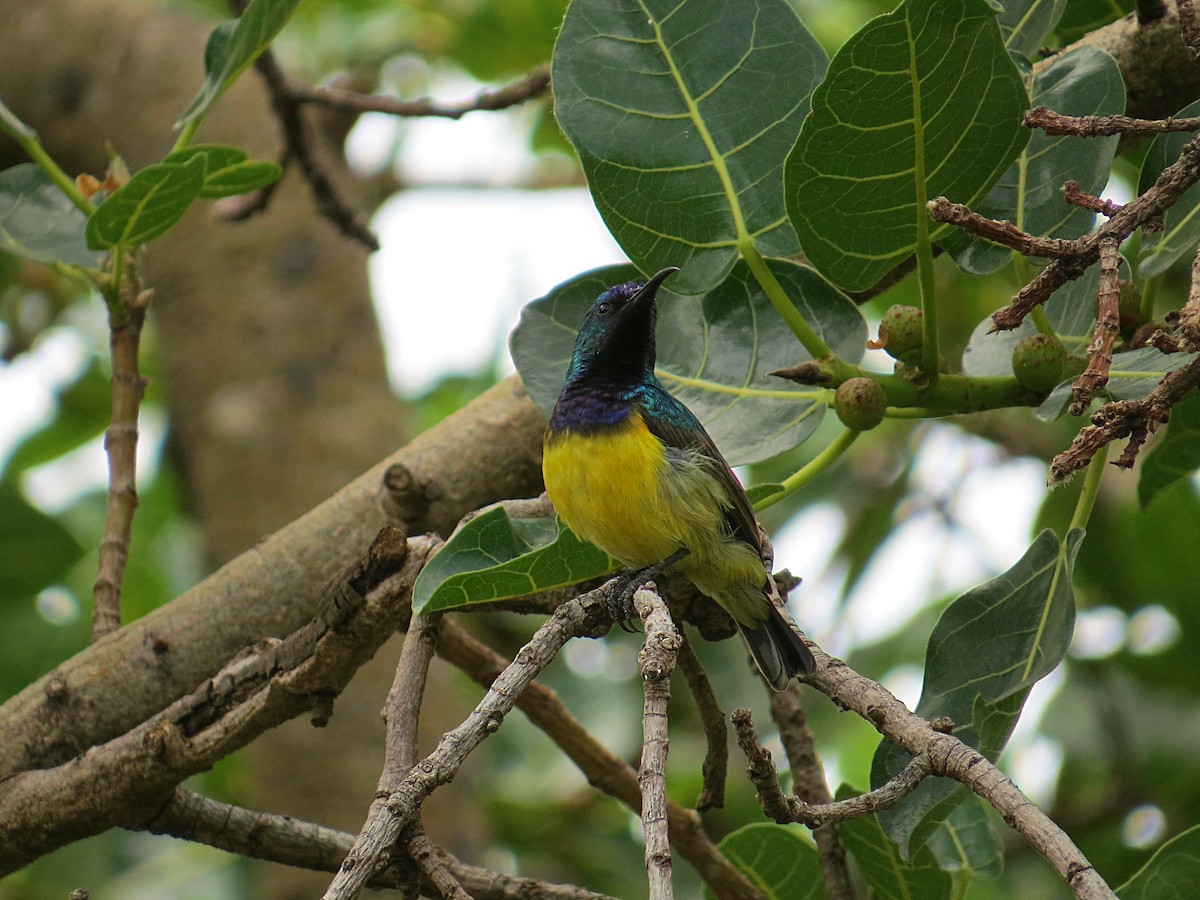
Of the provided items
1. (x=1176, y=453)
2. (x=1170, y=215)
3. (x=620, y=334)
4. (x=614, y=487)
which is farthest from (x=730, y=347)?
(x=1176, y=453)

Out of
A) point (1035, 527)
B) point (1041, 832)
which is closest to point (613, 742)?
point (1035, 527)

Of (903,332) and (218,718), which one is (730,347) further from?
(218,718)

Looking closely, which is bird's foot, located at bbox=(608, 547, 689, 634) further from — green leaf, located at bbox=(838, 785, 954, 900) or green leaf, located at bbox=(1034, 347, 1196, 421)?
green leaf, located at bbox=(1034, 347, 1196, 421)

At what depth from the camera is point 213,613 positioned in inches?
106

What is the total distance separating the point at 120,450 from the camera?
9.09 ft

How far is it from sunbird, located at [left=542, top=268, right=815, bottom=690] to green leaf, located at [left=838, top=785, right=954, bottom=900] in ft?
1.51

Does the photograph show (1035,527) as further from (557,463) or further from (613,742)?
(557,463)

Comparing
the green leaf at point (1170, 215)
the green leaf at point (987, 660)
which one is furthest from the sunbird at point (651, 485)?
→ the green leaf at point (1170, 215)

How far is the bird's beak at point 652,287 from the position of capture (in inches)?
91.9

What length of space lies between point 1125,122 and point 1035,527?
109 inches

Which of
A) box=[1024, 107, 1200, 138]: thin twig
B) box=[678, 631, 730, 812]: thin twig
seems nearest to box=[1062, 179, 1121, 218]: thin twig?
box=[1024, 107, 1200, 138]: thin twig

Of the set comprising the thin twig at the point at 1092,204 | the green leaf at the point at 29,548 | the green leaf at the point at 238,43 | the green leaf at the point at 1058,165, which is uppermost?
the green leaf at the point at 238,43

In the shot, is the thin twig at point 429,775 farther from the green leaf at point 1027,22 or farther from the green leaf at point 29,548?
the green leaf at point 29,548

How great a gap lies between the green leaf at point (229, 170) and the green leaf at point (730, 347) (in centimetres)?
69
